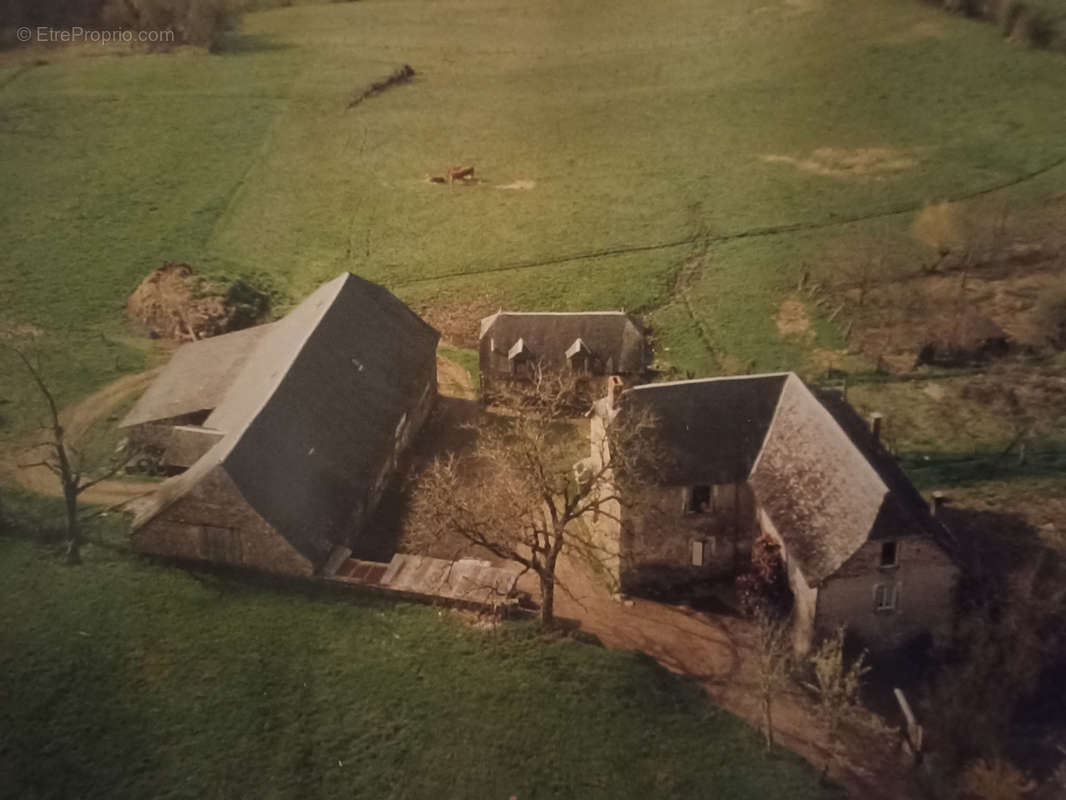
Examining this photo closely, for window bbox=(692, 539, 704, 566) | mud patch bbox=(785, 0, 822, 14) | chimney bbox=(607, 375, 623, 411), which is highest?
mud patch bbox=(785, 0, 822, 14)

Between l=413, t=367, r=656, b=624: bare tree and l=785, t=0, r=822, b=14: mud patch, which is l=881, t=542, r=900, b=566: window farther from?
l=785, t=0, r=822, b=14: mud patch

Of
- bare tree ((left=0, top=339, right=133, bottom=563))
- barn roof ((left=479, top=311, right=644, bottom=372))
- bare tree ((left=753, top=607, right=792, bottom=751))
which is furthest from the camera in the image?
barn roof ((left=479, top=311, right=644, bottom=372))

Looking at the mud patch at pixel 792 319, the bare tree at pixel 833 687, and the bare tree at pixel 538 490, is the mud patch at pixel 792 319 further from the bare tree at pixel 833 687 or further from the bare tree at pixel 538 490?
the bare tree at pixel 833 687

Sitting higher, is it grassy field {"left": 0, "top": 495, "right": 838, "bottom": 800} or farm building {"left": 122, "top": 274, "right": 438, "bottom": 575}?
farm building {"left": 122, "top": 274, "right": 438, "bottom": 575}

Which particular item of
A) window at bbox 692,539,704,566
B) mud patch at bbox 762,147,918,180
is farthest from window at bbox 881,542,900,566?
mud patch at bbox 762,147,918,180

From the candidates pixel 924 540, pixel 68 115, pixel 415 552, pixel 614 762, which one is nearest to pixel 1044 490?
pixel 924 540

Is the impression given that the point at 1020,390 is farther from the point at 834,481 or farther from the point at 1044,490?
the point at 834,481

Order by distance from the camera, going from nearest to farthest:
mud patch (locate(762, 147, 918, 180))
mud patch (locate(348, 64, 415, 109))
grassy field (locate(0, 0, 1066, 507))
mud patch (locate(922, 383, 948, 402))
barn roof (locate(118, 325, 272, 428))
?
barn roof (locate(118, 325, 272, 428))
mud patch (locate(922, 383, 948, 402))
grassy field (locate(0, 0, 1066, 507))
mud patch (locate(762, 147, 918, 180))
mud patch (locate(348, 64, 415, 109))

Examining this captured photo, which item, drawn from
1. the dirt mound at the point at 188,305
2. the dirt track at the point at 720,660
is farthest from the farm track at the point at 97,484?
the dirt track at the point at 720,660
